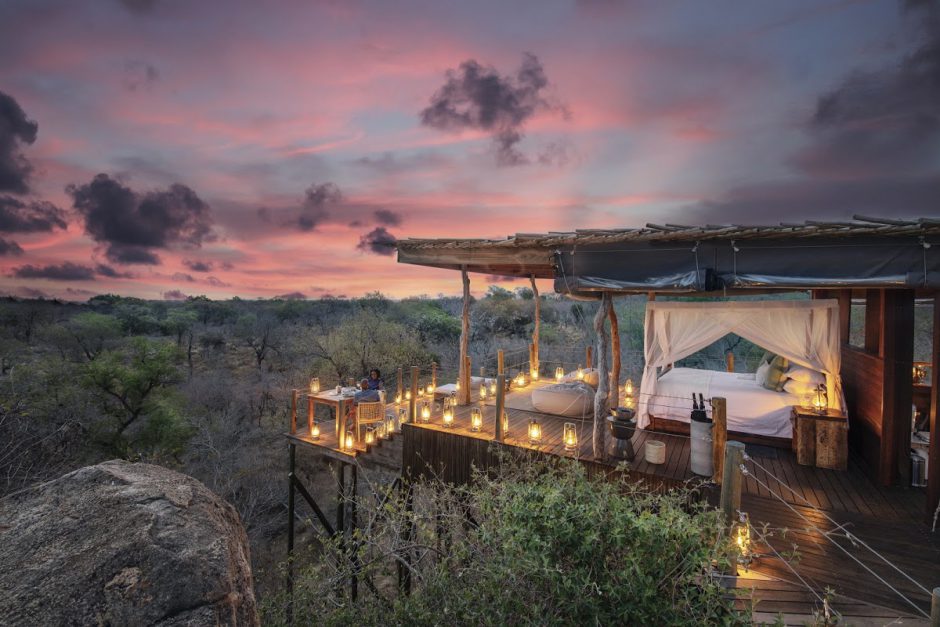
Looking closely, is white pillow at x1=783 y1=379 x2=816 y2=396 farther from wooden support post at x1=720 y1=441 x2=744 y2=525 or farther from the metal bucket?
wooden support post at x1=720 y1=441 x2=744 y2=525

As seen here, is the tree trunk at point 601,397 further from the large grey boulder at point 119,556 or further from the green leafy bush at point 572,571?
the large grey boulder at point 119,556

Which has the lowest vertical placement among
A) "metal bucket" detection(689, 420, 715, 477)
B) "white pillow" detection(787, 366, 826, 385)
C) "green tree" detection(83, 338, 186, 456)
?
"green tree" detection(83, 338, 186, 456)

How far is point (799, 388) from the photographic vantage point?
18.6 ft

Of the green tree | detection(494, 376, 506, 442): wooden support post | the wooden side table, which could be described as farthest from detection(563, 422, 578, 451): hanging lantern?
the green tree

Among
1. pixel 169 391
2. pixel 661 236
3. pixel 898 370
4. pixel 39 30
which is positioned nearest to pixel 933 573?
pixel 898 370

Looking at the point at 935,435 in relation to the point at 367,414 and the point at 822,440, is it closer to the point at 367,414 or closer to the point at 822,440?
the point at 822,440

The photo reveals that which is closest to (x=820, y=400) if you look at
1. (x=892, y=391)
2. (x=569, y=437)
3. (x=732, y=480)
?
(x=892, y=391)

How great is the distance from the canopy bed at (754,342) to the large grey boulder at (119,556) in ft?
19.4

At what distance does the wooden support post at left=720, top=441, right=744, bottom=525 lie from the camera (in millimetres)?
3213

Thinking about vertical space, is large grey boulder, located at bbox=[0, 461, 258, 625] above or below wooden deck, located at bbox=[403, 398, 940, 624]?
above

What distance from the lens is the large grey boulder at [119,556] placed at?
1501 millimetres

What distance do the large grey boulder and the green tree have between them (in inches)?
402

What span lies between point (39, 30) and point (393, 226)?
10.2 m

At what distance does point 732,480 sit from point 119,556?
4.12 metres
